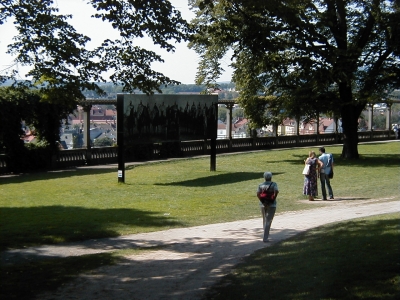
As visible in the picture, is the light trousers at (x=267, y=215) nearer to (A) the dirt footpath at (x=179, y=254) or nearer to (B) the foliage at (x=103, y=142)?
(A) the dirt footpath at (x=179, y=254)

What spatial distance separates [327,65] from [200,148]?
14.0m

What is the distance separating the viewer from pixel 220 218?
17.4 meters

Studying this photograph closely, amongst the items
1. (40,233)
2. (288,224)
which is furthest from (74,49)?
(288,224)

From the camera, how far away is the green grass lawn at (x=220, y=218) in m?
8.77

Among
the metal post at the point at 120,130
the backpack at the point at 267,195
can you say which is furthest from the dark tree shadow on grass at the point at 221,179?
the backpack at the point at 267,195

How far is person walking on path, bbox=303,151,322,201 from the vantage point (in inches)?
803

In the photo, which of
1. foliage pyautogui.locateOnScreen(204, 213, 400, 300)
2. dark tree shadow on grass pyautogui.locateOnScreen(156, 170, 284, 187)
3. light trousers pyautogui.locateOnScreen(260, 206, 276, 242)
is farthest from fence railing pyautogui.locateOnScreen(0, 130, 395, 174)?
foliage pyautogui.locateOnScreen(204, 213, 400, 300)

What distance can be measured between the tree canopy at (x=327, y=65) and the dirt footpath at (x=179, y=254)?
12.9 m

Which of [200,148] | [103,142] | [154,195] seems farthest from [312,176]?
[200,148]

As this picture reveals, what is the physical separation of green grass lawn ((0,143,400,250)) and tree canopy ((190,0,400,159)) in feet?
10.6

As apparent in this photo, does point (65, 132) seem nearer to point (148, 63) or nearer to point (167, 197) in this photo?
point (167, 197)

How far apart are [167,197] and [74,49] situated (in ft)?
30.9

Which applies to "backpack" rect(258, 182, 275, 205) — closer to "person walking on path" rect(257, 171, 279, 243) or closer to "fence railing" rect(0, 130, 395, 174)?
"person walking on path" rect(257, 171, 279, 243)

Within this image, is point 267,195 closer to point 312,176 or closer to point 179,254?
point 179,254
